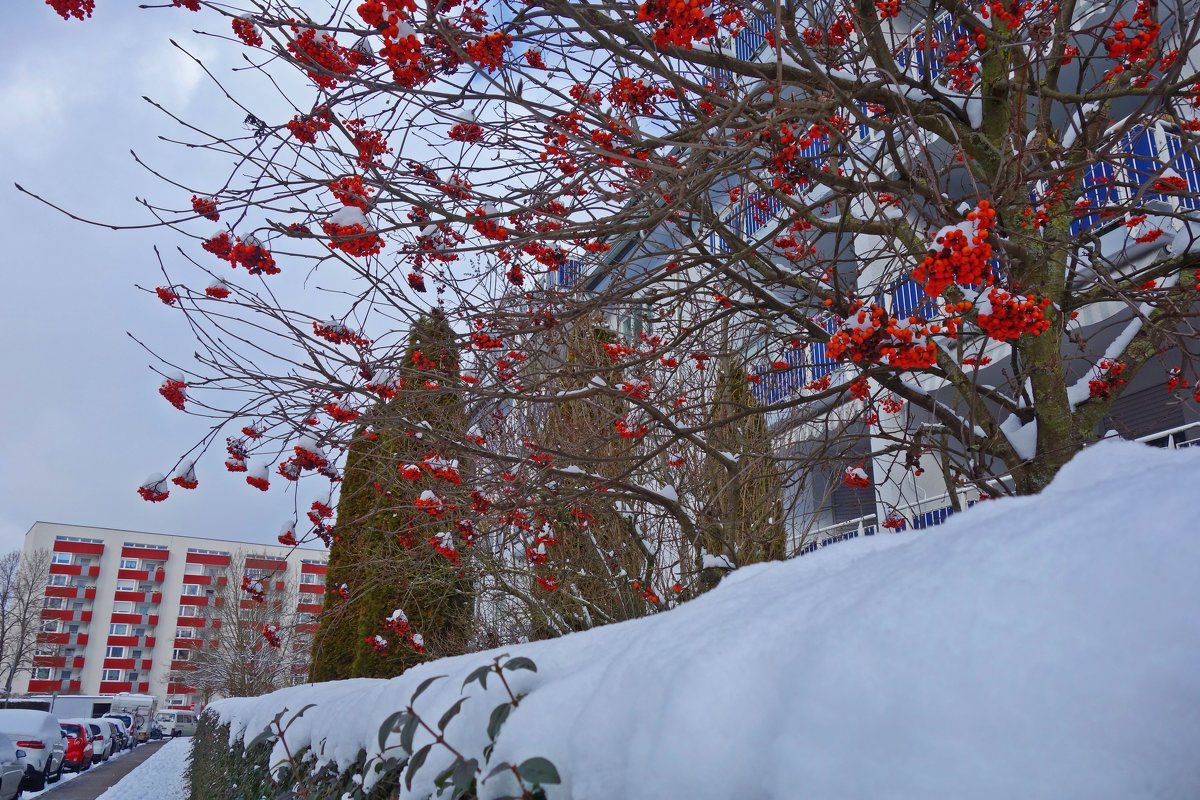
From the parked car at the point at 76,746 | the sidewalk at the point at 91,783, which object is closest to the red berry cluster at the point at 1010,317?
the sidewalk at the point at 91,783

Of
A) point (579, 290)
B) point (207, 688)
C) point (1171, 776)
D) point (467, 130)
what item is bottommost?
point (207, 688)

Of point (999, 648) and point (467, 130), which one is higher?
Result: point (467, 130)

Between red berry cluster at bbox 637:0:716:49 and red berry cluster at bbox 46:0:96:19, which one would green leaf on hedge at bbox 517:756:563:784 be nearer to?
red berry cluster at bbox 637:0:716:49

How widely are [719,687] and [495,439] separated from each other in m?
7.79

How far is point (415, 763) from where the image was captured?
1.67m

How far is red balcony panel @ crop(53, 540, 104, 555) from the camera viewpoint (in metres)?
57.4

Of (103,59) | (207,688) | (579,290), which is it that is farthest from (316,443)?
(207,688)

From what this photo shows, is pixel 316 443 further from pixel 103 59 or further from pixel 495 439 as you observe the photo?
pixel 495 439

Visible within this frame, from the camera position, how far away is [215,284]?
401 centimetres

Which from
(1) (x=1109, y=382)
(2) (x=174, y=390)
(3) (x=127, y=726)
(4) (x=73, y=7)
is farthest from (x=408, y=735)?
(3) (x=127, y=726)

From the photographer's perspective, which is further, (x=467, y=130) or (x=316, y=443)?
(x=316, y=443)

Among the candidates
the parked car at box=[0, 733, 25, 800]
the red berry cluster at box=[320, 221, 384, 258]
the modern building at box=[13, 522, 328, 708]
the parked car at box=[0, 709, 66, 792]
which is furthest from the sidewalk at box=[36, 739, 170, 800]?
the modern building at box=[13, 522, 328, 708]

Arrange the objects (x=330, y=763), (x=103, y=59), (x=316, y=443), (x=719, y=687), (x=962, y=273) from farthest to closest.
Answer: (x=103, y=59)
(x=316, y=443)
(x=330, y=763)
(x=962, y=273)
(x=719, y=687)

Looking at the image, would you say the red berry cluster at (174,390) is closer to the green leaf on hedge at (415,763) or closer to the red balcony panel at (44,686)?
the green leaf on hedge at (415,763)
